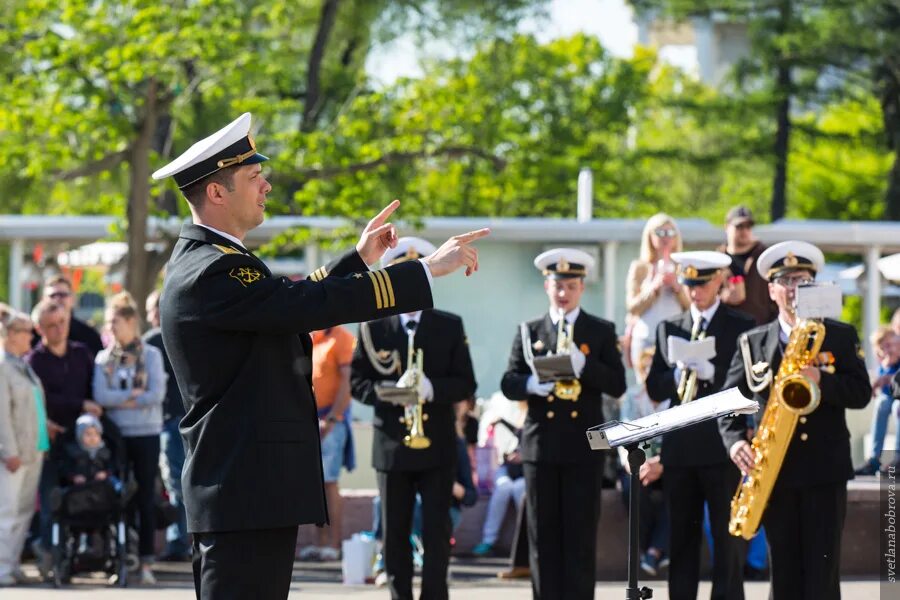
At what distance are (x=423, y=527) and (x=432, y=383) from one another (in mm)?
792

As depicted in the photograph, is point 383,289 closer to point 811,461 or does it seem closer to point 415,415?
point 811,461

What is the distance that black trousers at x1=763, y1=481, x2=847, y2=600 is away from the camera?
7398 millimetres

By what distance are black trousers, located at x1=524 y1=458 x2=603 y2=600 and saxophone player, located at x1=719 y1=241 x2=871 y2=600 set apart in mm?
1146

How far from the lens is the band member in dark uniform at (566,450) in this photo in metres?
A: 8.61

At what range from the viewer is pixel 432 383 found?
8.80 m

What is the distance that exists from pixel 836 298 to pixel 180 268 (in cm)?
343

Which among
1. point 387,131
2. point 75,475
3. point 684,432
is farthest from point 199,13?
point 684,432

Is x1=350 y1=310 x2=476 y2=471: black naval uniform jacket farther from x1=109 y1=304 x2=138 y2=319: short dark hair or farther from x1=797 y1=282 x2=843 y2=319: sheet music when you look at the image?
x1=109 y1=304 x2=138 y2=319: short dark hair

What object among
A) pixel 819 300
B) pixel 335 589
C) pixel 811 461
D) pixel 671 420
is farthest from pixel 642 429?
pixel 335 589

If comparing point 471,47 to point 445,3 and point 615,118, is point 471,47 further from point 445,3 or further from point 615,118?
point 615,118

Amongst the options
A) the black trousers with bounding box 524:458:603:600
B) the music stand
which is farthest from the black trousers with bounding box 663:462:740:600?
the music stand

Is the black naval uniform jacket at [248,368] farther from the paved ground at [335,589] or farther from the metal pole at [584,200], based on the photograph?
the metal pole at [584,200]

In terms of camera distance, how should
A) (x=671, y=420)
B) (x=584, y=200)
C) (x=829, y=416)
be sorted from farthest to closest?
1. (x=584, y=200)
2. (x=829, y=416)
3. (x=671, y=420)

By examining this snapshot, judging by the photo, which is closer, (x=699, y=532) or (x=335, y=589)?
(x=699, y=532)
